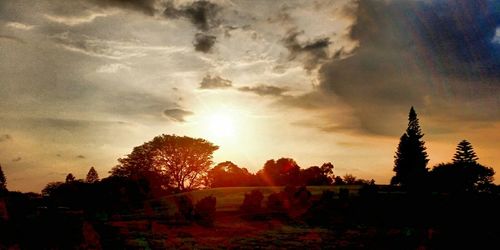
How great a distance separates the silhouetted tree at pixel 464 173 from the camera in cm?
5015

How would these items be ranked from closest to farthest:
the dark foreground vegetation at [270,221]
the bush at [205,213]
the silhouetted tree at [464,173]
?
the dark foreground vegetation at [270,221]
the bush at [205,213]
the silhouetted tree at [464,173]

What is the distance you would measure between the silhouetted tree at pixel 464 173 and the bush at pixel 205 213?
3171 cm

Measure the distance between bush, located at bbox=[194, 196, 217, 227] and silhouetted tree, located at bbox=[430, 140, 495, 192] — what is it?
31.7m

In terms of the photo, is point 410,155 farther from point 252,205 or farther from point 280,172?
point 252,205

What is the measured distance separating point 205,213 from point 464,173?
47.1 m

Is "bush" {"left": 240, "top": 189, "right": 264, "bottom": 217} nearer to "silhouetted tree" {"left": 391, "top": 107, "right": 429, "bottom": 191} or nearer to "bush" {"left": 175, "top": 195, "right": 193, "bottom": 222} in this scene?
"bush" {"left": 175, "top": 195, "right": 193, "bottom": 222}

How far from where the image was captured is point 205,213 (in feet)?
75.5

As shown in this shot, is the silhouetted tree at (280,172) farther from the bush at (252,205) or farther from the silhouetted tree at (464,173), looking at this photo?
the bush at (252,205)

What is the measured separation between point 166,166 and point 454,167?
45316mm

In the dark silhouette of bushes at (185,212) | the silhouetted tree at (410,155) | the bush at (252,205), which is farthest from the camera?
the silhouetted tree at (410,155)

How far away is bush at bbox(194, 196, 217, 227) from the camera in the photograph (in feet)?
73.5

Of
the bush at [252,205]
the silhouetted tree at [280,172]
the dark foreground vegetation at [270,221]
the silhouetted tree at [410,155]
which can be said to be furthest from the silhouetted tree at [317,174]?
the bush at [252,205]

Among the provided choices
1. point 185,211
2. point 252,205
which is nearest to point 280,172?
point 252,205

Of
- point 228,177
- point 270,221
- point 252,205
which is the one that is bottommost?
point 270,221
